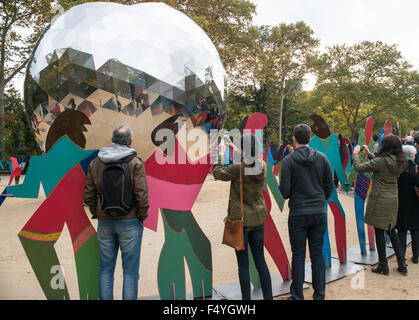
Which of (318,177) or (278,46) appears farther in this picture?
(278,46)

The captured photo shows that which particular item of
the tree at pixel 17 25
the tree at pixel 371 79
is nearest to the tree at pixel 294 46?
the tree at pixel 371 79

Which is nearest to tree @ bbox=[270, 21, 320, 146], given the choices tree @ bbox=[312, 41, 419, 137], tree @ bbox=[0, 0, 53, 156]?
tree @ bbox=[312, 41, 419, 137]

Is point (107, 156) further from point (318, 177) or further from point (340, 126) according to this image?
point (340, 126)

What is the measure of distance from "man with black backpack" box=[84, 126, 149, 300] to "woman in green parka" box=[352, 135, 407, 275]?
10.5ft

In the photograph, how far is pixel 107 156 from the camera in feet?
8.69

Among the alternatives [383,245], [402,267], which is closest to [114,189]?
[383,245]

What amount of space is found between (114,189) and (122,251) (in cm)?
64

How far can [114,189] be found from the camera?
8.55ft

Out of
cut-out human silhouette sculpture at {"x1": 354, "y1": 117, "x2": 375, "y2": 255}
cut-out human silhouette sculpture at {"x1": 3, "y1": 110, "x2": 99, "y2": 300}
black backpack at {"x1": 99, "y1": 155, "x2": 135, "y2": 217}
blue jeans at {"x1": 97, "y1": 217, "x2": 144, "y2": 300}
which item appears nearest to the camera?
black backpack at {"x1": 99, "y1": 155, "x2": 135, "y2": 217}

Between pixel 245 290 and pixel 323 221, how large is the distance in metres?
1.10

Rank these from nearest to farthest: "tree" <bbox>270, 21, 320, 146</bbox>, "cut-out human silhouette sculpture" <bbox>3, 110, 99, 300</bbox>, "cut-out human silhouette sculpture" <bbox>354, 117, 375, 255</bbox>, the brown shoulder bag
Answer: "cut-out human silhouette sculpture" <bbox>3, 110, 99, 300</bbox>, the brown shoulder bag, "cut-out human silhouette sculpture" <bbox>354, 117, 375, 255</bbox>, "tree" <bbox>270, 21, 320, 146</bbox>

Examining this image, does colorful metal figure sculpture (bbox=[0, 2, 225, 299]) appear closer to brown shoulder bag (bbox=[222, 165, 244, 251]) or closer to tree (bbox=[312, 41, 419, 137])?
brown shoulder bag (bbox=[222, 165, 244, 251])

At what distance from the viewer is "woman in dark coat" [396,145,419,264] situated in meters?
4.76

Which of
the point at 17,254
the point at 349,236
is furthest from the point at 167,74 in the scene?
the point at 349,236
